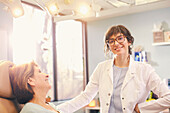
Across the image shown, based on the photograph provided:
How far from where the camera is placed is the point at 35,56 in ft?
10.8

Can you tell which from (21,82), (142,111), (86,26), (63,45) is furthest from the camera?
(86,26)

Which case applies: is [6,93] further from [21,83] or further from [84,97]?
[84,97]

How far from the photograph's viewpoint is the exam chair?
125 centimetres

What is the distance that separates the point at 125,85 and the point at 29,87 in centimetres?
85

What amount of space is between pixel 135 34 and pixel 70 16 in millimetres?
2528

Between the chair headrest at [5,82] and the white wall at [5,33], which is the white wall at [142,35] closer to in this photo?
the white wall at [5,33]

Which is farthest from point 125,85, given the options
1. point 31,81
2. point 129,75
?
point 31,81

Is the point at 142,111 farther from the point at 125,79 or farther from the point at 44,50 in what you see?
the point at 44,50

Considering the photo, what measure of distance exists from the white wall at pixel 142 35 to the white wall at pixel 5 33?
210cm

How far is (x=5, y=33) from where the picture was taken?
2.38 metres

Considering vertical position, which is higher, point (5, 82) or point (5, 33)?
point (5, 33)

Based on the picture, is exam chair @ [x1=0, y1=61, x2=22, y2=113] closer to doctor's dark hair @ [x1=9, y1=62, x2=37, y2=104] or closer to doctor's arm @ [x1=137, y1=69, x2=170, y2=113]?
doctor's dark hair @ [x1=9, y1=62, x2=37, y2=104]

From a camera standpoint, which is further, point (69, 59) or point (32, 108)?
point (69, 59)

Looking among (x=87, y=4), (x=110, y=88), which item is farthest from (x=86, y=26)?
(x=87, y=4)
